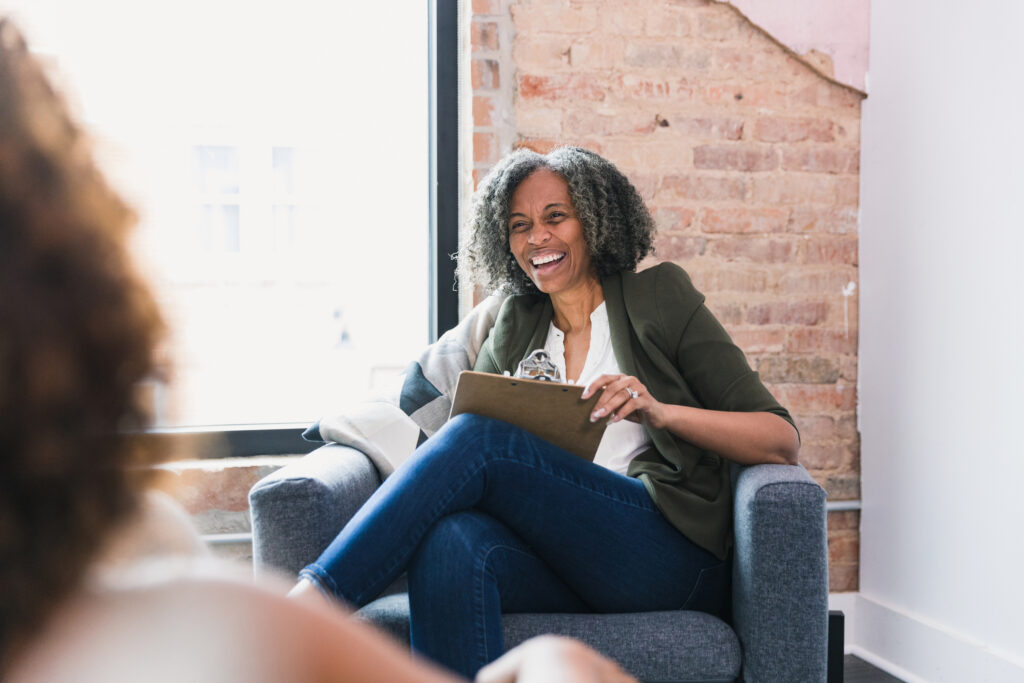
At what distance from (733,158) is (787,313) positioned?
46 cm

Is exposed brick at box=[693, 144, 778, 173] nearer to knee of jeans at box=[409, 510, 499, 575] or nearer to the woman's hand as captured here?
the woman's hand

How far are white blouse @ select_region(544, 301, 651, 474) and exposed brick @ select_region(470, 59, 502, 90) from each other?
73 centimetres

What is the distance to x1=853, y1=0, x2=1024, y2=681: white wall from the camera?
194 cm

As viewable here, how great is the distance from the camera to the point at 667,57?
7.88ft

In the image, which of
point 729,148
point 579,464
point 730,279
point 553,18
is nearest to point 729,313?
point 730,279

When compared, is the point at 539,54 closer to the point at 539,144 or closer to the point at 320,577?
the point at 539,144

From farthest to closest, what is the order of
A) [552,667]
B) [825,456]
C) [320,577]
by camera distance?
[825,456], [320,577], [552,667]

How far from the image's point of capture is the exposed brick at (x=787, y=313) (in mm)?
2461

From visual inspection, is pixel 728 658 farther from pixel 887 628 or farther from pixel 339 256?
pixel 339 256

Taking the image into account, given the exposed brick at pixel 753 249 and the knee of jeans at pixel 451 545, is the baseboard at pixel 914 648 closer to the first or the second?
the exposed brick at pixel 753 249

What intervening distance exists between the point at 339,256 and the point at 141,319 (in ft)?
7.42

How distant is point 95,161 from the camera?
369mm

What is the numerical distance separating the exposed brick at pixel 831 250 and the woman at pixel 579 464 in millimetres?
649

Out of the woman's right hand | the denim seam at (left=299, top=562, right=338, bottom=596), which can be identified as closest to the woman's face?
the denim seam at (left=299, top=562, right=338, bottom=596)
